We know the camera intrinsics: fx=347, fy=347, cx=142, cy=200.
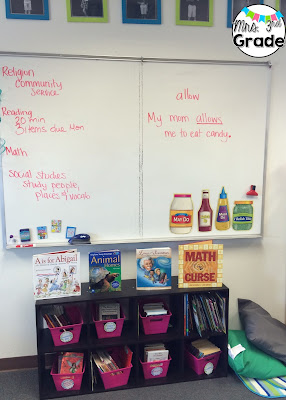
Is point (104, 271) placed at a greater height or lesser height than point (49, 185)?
lesser

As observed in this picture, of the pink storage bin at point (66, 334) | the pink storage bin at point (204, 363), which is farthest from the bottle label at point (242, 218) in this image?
the pink storage bin at point (66, 334)

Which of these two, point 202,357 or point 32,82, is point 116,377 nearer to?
point 202,357

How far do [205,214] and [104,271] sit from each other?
0.75 meters

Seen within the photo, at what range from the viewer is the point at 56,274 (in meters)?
2.03

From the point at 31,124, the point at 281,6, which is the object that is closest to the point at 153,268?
the point at 31,124

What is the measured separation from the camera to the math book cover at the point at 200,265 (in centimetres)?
213

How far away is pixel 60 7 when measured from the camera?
2033 mm

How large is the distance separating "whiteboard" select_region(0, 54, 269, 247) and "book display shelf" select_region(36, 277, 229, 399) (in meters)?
0.35

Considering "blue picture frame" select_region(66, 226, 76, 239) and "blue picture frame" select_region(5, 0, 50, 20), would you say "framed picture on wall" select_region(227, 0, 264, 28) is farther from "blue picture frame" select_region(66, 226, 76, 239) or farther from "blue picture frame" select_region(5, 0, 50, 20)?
"blue picture frame" select_region(66, 226, 76, 239)

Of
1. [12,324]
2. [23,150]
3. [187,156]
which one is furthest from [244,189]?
[12,324]

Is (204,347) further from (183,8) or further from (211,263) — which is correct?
(183,8)

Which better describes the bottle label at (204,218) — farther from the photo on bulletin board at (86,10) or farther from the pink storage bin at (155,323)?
the photo on bulletin board at (86,10)

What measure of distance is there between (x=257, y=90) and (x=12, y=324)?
2.19 metres

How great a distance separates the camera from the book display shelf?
2.02 metres
